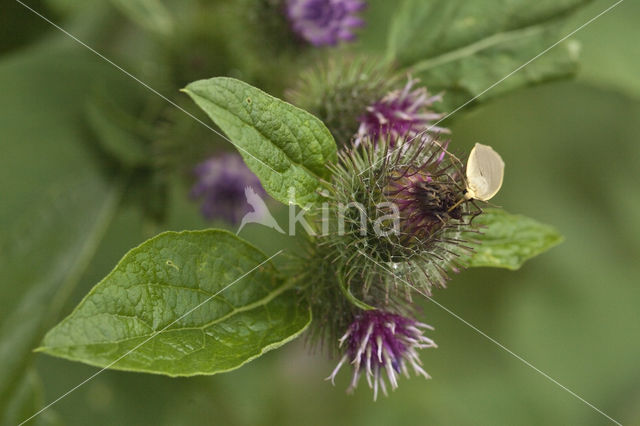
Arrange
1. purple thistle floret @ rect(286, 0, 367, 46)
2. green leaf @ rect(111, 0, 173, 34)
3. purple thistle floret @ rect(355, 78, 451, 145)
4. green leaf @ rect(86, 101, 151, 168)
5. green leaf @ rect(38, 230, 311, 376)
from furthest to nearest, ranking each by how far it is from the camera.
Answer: green leaf @ rect(111, 0, 173, 34), green leaf @ rect(86, 101, 151, 168), purple thistle floret @ rect(286, 0, 367, 46), purple thistle floret @ rect(355, 78, 451, 145), green leaf @ rect(38, 230, 311, 376)

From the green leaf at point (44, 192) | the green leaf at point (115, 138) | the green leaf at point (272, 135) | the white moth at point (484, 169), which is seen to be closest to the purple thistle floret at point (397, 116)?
the green leaf at point (272, 135)

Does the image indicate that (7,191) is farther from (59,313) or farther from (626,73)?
(626,73)

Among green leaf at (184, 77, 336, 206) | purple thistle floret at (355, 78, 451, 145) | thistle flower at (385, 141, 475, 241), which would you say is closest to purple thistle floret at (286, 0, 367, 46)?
purple thistle floret at (355, 78, 451, 145)

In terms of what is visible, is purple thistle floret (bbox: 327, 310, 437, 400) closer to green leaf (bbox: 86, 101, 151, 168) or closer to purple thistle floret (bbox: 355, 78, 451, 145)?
purple thistle floret (bbox: 355, 78, 451, 145)

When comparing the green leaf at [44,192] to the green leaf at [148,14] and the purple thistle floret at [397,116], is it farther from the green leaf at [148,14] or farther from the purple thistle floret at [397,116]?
the purple thistle floret at [397,116]

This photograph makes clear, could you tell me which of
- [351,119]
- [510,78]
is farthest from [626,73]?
[351,119]

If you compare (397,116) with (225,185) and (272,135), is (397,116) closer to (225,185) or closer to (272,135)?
(272,135)
